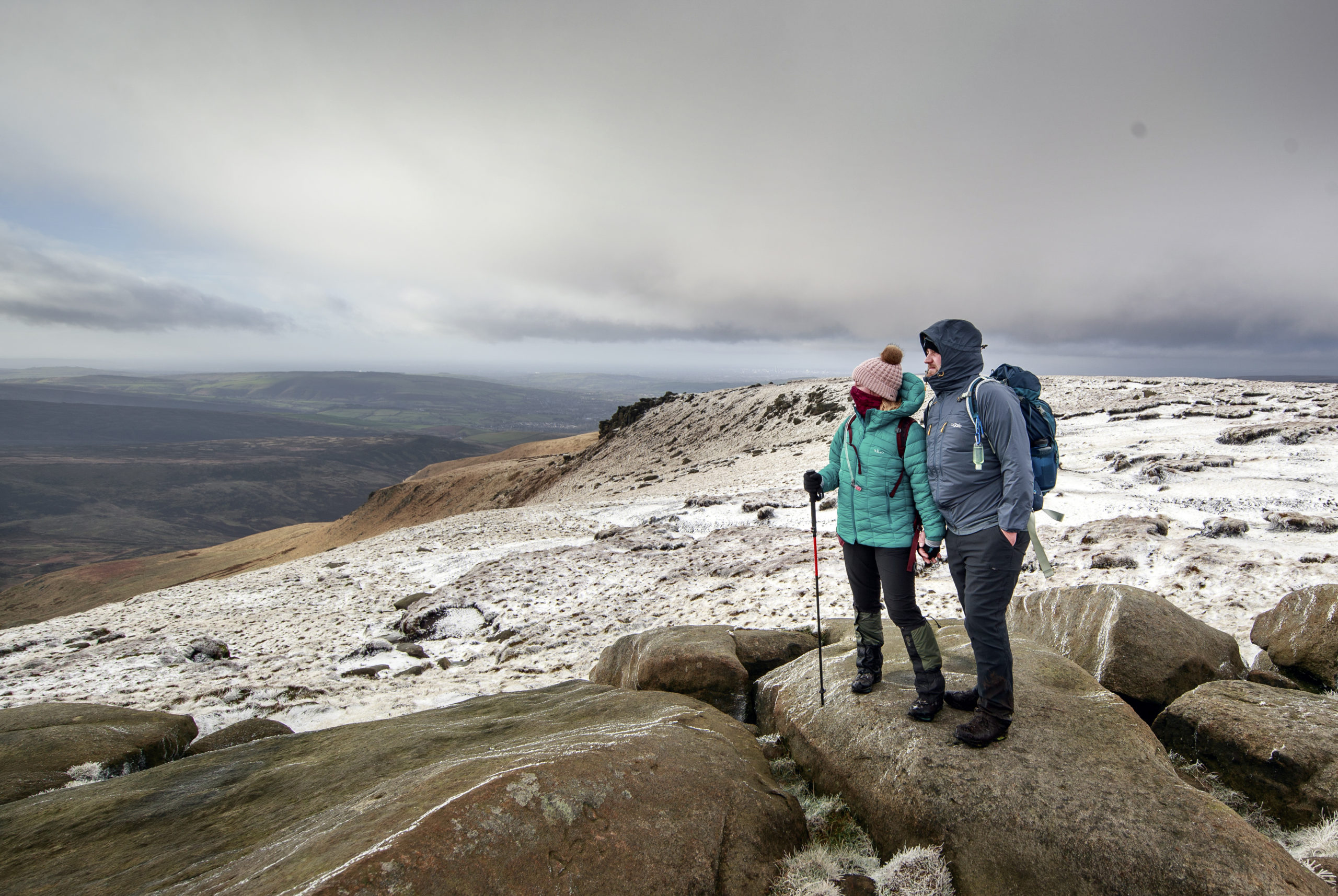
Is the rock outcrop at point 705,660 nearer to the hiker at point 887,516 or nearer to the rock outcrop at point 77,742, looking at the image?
the hiker at point 887,516

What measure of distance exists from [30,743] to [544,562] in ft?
36.2

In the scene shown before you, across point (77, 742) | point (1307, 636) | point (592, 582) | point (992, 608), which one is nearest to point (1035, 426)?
point (992, 608)

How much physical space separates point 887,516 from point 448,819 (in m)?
4.04

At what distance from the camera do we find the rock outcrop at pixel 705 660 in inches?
257

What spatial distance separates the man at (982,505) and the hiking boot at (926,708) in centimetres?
23

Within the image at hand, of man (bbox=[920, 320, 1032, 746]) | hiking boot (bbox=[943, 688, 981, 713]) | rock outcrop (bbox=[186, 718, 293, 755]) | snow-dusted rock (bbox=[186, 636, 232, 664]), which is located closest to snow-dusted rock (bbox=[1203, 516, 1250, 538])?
hiking boot (bbox=[943, 688, 981, 713])

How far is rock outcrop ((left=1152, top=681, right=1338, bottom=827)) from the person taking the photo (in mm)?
3947

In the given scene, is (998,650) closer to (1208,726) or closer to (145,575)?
(1208,726)

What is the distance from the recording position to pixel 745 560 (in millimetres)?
13930

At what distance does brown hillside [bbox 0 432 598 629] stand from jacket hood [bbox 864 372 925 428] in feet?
118

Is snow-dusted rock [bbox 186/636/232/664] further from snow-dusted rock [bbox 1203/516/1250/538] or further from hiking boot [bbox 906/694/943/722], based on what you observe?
snow-dusted rock [bbox 1203/516/1250/538]

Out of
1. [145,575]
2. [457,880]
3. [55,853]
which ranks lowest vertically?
[145,575]

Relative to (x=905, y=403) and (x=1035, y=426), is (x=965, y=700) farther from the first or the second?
(x=905, y=403)

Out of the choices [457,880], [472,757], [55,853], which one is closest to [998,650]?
[457,880]
